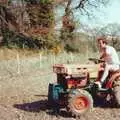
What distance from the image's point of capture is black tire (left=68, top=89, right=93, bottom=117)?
11.0 metres

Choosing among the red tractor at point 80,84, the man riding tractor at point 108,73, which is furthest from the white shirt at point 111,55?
the red tractor at point 80,84

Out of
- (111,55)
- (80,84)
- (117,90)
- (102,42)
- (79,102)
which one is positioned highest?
(102,42)

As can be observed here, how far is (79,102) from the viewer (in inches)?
438

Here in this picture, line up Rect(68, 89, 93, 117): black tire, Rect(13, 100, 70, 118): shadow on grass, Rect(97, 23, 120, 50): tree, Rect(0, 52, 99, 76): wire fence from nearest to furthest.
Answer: Rect(68, 89, 93, 117): black tire
Rect(13, 100, 70, 118): shadow on grass
Rect(0, 52, 99, 76): wire fence
Rect(97, 23, 120, 50): tree

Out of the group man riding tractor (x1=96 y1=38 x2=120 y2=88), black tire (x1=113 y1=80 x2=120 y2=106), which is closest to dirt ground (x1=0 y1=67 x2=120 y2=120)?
black tire (x1=113 y1=80 x2=120 y2=106)

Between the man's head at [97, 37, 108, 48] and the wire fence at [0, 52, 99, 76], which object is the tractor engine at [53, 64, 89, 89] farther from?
the wire fence at [0, 52, 99, 76]

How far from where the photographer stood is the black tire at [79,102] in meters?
11.0

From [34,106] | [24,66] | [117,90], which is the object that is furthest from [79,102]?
[24,66]

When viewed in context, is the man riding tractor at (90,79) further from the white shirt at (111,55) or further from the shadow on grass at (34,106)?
the shadow on grass at (34,106)

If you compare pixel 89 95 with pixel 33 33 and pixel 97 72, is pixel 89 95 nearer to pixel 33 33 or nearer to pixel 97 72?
pixel 97 72

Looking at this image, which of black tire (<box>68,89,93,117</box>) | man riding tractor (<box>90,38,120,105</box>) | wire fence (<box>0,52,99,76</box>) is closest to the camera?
black tire (<box>68,89,93,117</box>)

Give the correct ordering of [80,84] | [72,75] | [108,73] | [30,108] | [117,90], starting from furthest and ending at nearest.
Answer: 1. [30,108]
2. [108,73]
3. [80,84]
4. [117,90]
5. [72,75]

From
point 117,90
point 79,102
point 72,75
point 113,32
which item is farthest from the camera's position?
Result: point 113,32

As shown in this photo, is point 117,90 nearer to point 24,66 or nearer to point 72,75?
point 72,75
